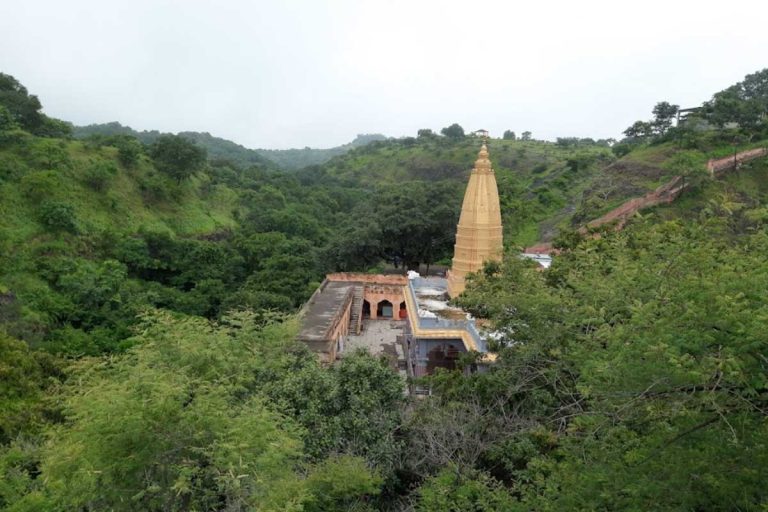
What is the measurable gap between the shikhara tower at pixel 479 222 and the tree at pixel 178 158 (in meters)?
27.8

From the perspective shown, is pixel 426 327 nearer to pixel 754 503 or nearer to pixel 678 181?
pixel 754 503

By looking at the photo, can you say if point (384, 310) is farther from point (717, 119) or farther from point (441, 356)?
point (717, 119)

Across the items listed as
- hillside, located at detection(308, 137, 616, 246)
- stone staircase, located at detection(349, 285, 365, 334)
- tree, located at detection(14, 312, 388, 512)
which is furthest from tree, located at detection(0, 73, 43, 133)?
tree, located at detection(14, 312, 388, 512)

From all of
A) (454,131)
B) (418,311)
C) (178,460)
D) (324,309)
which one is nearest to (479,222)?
(418,311)

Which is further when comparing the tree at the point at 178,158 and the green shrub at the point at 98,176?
the tree at the point at 178,158

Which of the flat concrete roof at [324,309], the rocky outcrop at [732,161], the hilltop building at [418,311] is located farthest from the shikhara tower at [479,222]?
the rocky outcrop at [732,161]

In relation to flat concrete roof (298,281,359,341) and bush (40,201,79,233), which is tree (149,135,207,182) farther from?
flat concrete roof (298,281,359,341)

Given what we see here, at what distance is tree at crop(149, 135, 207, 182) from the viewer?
4088 centimetres

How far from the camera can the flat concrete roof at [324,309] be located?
63.5 ft

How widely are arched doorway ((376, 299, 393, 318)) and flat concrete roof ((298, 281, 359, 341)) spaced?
1.89 meters

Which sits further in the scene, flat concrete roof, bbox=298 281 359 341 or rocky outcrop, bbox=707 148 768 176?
rocky outcrop, bbox=707 148 768 176

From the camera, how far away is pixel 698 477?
17.8 ft

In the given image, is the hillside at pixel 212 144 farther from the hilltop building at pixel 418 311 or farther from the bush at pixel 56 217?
the hilltop building at pixel 418 311

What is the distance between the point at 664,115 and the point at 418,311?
122 feet
